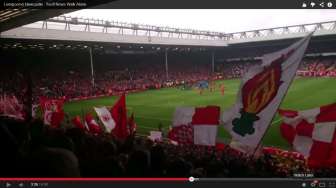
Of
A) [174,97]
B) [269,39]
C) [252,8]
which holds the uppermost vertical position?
[252,8]

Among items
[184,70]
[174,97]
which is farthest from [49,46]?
[184,70]

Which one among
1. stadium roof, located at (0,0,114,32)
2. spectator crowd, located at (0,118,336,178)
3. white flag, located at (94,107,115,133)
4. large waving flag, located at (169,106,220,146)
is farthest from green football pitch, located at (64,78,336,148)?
spectator crowd, located at (0,118,336,178)

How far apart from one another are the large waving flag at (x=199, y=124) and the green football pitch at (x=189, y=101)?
4722 mm

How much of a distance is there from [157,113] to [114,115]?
9.61 meters

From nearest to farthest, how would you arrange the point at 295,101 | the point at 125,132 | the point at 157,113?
the point at 125,132 → the point at 157,113 → the point at 295,101

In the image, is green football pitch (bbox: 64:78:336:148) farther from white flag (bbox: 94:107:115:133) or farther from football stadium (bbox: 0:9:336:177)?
white flag (bbox: 94:107:115:133)

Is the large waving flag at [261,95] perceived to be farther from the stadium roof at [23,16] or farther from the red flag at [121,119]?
the stadium roof at [23,16]

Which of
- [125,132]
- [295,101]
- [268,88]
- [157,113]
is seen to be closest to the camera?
[268,88]

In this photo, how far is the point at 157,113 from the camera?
15820 millimetres

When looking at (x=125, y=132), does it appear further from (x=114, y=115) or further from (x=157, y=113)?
(x=157, y=113)

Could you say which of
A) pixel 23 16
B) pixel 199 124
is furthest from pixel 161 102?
pixel 199 124

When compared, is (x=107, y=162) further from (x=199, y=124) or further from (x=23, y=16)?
(x=23, y=16)

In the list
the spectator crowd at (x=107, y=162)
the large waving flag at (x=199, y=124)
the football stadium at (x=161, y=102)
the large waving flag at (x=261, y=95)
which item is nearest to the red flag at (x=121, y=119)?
the football stadium at (x=161, y=102)
